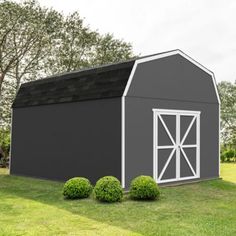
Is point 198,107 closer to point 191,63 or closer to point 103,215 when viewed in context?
point 191,63

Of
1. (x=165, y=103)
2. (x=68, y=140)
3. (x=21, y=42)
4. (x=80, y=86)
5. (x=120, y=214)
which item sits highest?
(x=21, y=42)

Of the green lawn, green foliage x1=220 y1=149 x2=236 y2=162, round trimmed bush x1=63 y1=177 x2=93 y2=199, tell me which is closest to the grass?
the green lawn

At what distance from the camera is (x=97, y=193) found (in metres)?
8.19

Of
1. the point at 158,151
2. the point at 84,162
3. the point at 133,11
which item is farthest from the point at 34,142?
the point at 133,11

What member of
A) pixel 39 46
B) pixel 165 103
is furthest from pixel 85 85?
pixel 39 46

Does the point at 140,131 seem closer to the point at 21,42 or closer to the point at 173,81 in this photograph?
the point at 173,81

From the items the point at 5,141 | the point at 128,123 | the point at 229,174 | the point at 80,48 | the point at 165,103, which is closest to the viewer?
the point at 128,123

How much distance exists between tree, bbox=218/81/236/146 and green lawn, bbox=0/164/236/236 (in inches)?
919

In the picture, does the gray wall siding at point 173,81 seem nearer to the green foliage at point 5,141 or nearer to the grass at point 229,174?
the grass at point 229,174

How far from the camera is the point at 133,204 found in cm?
798

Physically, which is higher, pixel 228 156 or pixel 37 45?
pixel 37 45

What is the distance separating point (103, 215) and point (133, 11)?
11.3 m

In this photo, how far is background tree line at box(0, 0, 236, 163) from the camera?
1994 centimetres

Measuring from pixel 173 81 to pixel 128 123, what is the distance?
8.67 ft
